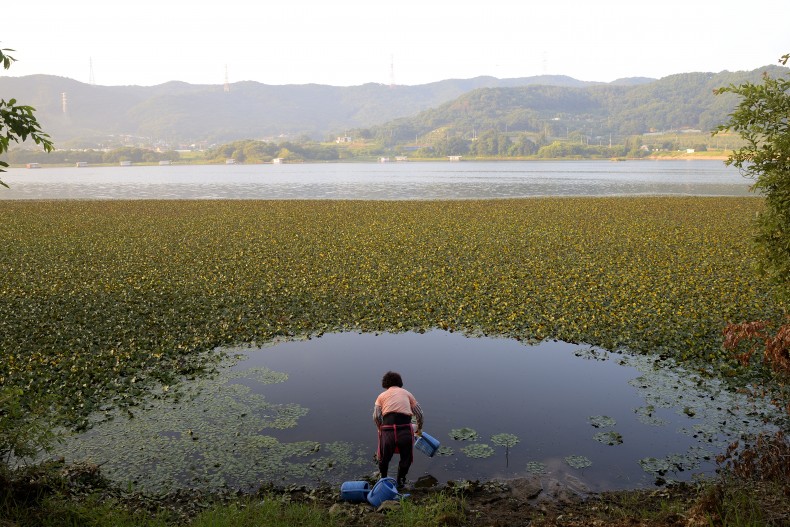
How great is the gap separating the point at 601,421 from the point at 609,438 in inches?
33.0

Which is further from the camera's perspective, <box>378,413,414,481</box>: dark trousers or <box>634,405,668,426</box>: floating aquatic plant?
<box>634,405,668,426</box>: floating aquatic plant

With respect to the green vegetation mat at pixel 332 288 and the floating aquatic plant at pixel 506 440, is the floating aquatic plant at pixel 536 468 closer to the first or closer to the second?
the floating aquatic plant at pixel 506 440

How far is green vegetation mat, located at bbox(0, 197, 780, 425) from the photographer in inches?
594

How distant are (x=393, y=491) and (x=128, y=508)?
3715mm

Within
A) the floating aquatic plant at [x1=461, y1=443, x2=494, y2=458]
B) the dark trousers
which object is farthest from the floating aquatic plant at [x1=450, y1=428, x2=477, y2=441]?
the dark trousers

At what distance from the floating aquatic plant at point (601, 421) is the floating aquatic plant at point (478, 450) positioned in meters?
2.53

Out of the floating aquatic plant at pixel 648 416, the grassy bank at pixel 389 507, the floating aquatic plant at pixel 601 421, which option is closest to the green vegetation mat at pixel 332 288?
the floating aquatic plant at pixel 648 416

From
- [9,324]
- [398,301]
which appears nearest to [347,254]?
[398,301]

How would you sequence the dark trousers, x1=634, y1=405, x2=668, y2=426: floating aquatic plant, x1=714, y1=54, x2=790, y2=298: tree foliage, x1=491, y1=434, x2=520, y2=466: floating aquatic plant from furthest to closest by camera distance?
x1=634, y1=405, x2=668, y2=426: floating aquatic plant, x1=491, y1=434, x2=520, y2=466: floating aquatic plant, the dark trousers, x1=714, y1=54, x2=790, y2=298: tree foliage

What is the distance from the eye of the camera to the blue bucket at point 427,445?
10078mm

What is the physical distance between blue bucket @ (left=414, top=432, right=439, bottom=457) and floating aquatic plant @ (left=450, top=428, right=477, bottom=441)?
40.8 inches

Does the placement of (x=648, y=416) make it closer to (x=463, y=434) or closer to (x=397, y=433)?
(x=463, y=434)

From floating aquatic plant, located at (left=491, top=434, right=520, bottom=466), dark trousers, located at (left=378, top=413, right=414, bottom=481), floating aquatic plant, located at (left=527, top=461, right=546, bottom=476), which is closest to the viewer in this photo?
dark trousers, located at (left=378, top=413, right=414, bottom=481)

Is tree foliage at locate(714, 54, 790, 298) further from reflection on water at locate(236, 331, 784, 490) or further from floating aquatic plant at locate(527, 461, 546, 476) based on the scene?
floating aquatic plant at locate(527, 461, 546, 476)
